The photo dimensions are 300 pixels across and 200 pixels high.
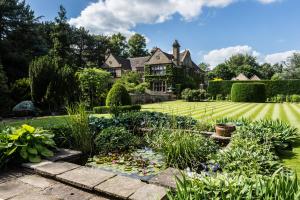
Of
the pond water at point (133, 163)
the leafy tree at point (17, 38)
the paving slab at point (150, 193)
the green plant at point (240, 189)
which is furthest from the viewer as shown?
the leafy tree at point (17, 38)

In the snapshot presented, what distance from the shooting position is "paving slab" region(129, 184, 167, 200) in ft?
7.26

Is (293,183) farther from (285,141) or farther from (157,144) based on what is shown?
(285,141)

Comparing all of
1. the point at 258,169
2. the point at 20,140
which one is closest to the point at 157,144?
the point at 258,169

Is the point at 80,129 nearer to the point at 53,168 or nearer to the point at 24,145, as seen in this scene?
the point at 24,145

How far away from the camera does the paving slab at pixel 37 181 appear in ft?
8.91

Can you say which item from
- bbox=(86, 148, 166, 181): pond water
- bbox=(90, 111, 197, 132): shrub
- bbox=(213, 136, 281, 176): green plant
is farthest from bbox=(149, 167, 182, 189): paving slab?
bbox=(90, 111, 197, 132): shrub

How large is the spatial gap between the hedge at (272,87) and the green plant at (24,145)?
91.2 feet

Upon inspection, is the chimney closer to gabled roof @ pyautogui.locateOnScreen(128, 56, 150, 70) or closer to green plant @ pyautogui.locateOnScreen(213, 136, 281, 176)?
gabled roof @ pyautogui.locateOnScreen(128, 56, 150, 70)

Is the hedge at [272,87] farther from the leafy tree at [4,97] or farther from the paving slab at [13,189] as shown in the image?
the paving slab at [13,189]

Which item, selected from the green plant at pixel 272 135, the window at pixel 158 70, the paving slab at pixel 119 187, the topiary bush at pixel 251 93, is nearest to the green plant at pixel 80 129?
the paving slab at pixel 119 187

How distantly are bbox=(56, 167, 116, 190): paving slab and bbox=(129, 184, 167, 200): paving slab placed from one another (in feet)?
1.79

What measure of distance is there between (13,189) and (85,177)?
78cm

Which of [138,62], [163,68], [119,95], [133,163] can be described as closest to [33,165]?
[133,163]

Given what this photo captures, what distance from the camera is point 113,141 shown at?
4789 millimetres
